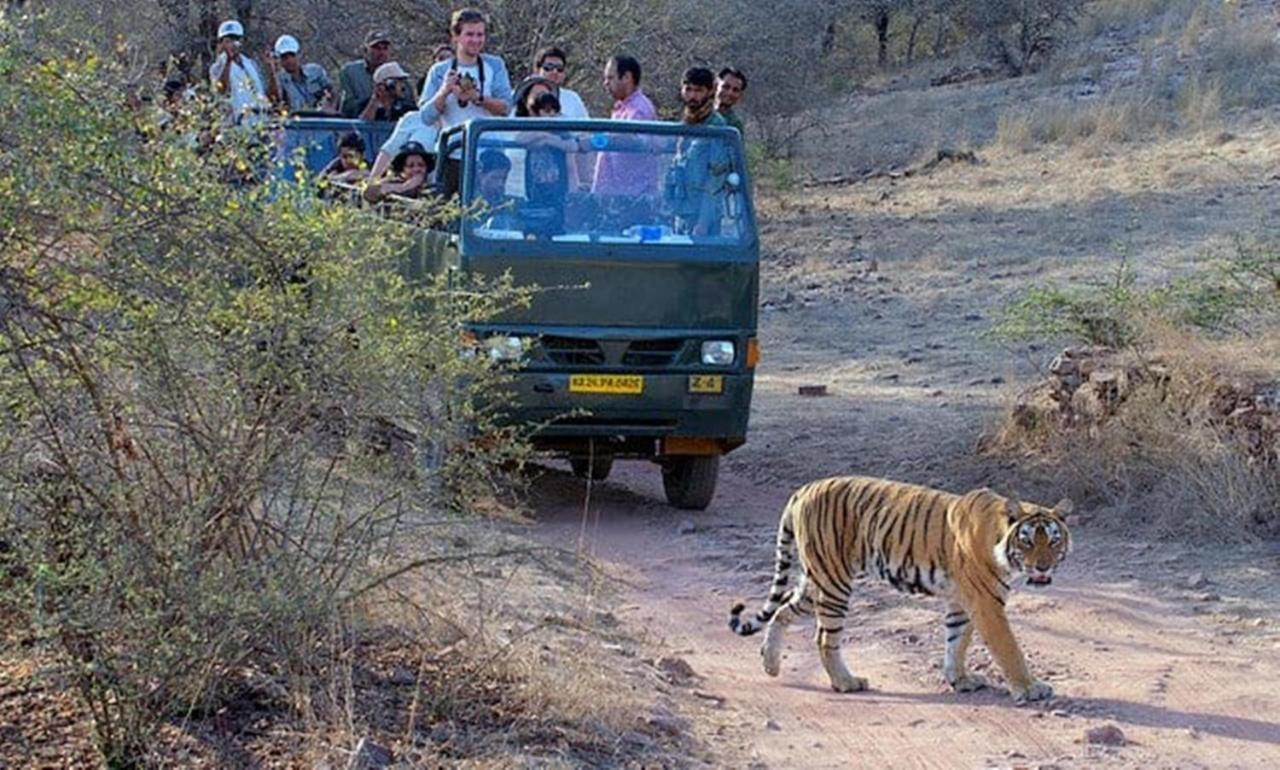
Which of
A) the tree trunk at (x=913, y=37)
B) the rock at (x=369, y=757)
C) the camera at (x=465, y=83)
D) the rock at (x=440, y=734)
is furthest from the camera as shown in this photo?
the tree trunk at (x=913, y=37)

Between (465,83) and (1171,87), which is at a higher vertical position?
(1171,87)

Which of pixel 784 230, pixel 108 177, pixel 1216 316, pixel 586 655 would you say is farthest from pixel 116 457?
pixel 784 230

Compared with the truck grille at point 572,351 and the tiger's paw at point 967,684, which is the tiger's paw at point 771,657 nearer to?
the tiger's paw at point 967,684

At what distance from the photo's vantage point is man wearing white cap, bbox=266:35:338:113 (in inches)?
572

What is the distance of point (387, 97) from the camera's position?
519 inches

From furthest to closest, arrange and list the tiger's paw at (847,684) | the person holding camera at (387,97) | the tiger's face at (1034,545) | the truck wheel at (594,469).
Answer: the person holding camera at (387,97)
the truck wheel at (594,469)
the tiger's paw at (847,684)
the tiger's face at (1034,545)

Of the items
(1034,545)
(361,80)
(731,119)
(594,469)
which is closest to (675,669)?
(1034,545)

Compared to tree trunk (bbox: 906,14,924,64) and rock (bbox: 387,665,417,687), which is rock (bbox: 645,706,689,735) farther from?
tree trunk (bbox: 906,14,924,64)

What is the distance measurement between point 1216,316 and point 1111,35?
21942 mm

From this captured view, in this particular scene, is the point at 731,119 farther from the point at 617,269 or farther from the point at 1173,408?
the point at 1173,408

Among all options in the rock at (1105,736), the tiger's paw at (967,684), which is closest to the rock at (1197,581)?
the tiger's paw at (967,684)

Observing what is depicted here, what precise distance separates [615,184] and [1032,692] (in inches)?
166

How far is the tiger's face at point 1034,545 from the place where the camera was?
6.84 m

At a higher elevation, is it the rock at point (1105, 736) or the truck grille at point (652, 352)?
the truck grille at point (652, 352)
